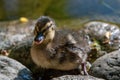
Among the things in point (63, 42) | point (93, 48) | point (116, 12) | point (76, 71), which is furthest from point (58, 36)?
point (116, 12)

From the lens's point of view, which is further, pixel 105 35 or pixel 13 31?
pixel 13 31

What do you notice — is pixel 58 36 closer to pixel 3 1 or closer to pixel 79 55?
pixel 79 55

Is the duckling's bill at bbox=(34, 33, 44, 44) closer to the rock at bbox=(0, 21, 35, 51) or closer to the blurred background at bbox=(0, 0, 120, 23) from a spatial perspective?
the rock at bbox=(0, 21, 35, 51)

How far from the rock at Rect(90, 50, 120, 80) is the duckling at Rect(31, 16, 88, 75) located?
0.77 ft

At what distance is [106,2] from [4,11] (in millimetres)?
2494

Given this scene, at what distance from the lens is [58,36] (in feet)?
18.8

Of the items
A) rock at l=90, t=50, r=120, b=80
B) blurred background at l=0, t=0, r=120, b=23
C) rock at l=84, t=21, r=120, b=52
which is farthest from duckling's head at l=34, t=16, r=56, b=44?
blurred background at l=0, t=0, r=120, b=23

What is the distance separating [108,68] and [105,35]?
6.27ft

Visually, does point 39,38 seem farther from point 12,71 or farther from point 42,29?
point 12,71

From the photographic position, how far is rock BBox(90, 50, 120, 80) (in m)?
5.34

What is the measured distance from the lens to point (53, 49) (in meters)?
5.59

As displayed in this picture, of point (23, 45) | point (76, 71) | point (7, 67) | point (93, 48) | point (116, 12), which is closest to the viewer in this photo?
point (7, 67)

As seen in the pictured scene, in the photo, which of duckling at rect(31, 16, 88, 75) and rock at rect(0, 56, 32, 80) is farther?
duckling at rect(31, 16, 88, 75)

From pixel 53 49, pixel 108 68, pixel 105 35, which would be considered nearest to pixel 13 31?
pixel 105 35
